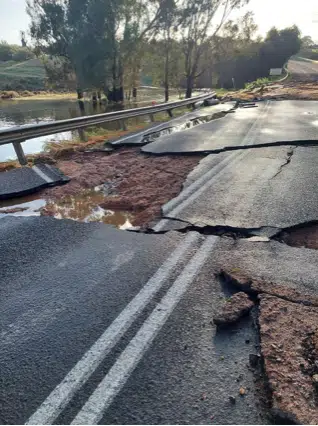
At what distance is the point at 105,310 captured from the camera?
266 cm

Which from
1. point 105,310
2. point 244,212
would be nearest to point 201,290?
point 105,310

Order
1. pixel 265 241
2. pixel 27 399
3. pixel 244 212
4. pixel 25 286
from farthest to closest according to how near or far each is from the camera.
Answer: pixel 244 212 < pixel 265 241 < pixel 25 286 < pixel 27 399

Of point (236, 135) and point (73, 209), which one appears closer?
point (73, 209)

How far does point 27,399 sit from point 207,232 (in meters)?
2.54

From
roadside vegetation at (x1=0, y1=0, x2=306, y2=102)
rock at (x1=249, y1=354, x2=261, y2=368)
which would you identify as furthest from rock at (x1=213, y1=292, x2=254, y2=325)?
roadside vegetation at (x1=0, y1=0, x2=306, y2=102)

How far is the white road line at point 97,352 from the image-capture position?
6.13ft

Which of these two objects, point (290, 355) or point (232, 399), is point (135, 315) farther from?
point (290, 355)

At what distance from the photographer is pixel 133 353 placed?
2.22m

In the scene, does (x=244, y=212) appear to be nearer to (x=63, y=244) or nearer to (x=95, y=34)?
(x=63, y=244)

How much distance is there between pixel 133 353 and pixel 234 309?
827 mm

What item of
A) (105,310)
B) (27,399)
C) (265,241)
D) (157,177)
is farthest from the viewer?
(157,177)

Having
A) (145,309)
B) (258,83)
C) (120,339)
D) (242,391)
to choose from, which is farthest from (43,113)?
(242,391)

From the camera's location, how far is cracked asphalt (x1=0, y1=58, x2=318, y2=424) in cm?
189

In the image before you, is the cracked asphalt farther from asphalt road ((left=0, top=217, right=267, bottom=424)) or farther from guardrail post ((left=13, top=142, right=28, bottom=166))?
guardrail post ((left=13, top=142, right=28, bottom=166))
